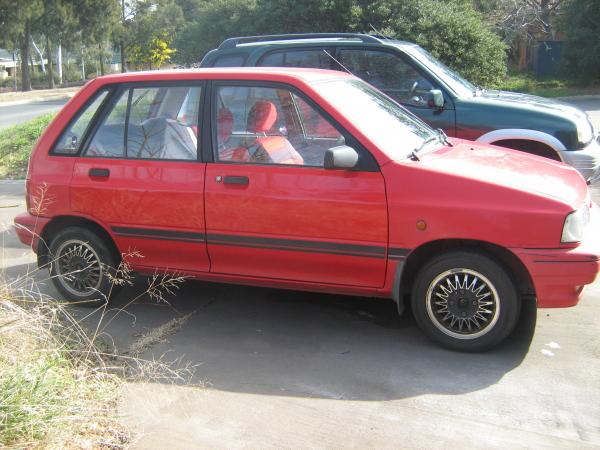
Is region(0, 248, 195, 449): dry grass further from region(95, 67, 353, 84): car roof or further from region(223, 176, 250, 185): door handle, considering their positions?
region(95, 67, 353, 84): car roof

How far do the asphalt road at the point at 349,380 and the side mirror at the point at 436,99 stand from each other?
2357 millimetres

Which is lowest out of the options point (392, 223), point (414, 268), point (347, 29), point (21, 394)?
point (21, 394)

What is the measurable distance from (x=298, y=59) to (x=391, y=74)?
1133 mm

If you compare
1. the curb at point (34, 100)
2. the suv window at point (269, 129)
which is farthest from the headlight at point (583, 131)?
the curb at point (34, 100)

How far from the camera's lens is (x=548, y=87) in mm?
26031

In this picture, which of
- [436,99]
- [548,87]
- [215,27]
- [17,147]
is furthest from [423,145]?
[548,87]

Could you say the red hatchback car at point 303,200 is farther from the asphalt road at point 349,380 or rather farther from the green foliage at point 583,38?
the green foliage at point 583,38

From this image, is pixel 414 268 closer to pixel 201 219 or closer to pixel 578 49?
pixel 201 219

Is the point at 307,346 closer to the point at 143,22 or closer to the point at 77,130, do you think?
the point at 77,130

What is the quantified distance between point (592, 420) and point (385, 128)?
7.51 feet

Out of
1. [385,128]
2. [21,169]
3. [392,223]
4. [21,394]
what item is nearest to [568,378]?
[392,223]

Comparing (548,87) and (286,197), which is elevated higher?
(548,87)

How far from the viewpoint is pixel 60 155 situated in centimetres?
516

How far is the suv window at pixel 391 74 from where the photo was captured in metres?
6.93
